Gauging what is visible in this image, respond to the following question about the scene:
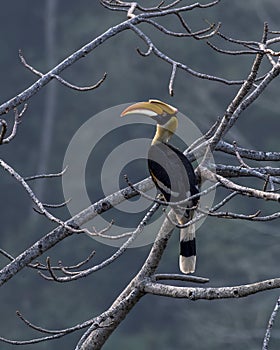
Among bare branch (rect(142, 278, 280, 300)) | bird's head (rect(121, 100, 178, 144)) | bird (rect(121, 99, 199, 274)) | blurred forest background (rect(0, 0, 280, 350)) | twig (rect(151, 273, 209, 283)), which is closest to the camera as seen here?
bare branch (rect(142, 278, 280, 300))

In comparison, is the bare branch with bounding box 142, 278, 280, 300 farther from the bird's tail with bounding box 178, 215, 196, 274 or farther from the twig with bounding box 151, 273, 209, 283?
the bird's tail with bounding box 178, 215, 196, 274

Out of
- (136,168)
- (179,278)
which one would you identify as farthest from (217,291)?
(136,168)

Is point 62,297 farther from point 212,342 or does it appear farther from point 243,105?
point 243,105

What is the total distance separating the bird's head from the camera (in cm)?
384

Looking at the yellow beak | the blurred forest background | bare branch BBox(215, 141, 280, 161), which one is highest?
the blurred forest background

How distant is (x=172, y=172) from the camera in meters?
→ 3.72

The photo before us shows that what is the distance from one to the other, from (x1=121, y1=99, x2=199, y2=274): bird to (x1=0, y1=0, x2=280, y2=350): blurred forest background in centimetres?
1193

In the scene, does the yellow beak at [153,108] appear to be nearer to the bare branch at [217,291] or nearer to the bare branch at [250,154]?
the bare branch at [250,154]

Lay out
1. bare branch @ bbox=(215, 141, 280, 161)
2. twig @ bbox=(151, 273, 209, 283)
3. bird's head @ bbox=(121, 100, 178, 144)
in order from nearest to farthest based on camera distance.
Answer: twig @ bbox=(151, 273, 209, 283), bare branch @ bbox=(215, 141, 280, 161), bird's head @ bbox=(121, 100, 178, 144)

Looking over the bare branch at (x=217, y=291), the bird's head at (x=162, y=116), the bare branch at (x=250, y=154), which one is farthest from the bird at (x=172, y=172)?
the bare branch at (x=217, y=291)

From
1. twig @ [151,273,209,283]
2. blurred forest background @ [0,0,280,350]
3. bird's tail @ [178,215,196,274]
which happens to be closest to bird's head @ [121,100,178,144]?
bird's tail @ [178,215,196,274]

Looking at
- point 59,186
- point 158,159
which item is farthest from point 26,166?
point 158,159

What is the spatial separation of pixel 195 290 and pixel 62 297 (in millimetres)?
16507

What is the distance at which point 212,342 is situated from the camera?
57.8 feet
